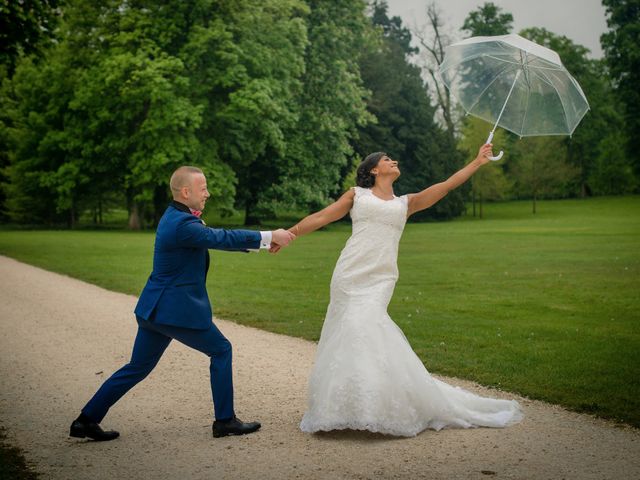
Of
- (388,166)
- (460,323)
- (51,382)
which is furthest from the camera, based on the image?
(460,323)

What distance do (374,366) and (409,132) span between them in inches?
1963

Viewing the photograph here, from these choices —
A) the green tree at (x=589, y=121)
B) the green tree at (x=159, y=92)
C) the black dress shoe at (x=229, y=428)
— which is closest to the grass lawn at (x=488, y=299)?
the black dress shoe at (x=229, y=428)

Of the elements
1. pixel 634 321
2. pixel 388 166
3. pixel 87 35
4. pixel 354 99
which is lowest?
pixel 634 321

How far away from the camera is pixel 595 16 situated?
55844 millimetres

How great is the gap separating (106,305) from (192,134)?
23436 mm

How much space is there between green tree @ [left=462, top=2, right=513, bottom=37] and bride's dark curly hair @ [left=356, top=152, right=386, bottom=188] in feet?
214

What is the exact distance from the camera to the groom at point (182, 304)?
204 inches

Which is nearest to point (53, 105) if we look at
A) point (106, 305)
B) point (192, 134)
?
point (192, 134)

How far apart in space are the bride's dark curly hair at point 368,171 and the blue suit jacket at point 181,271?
1.28 metres

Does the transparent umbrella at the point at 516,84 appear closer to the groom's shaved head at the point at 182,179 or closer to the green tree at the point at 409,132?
the groom's shaved head at the point at 182,179

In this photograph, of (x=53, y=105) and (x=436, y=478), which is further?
(x=53, y=105)

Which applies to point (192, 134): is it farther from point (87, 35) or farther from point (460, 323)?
point (460, 323)

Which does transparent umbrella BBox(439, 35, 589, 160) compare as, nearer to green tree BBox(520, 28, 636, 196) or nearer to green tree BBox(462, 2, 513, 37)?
green tree BBox(520, 28, 636, 196)

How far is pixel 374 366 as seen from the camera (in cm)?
545
